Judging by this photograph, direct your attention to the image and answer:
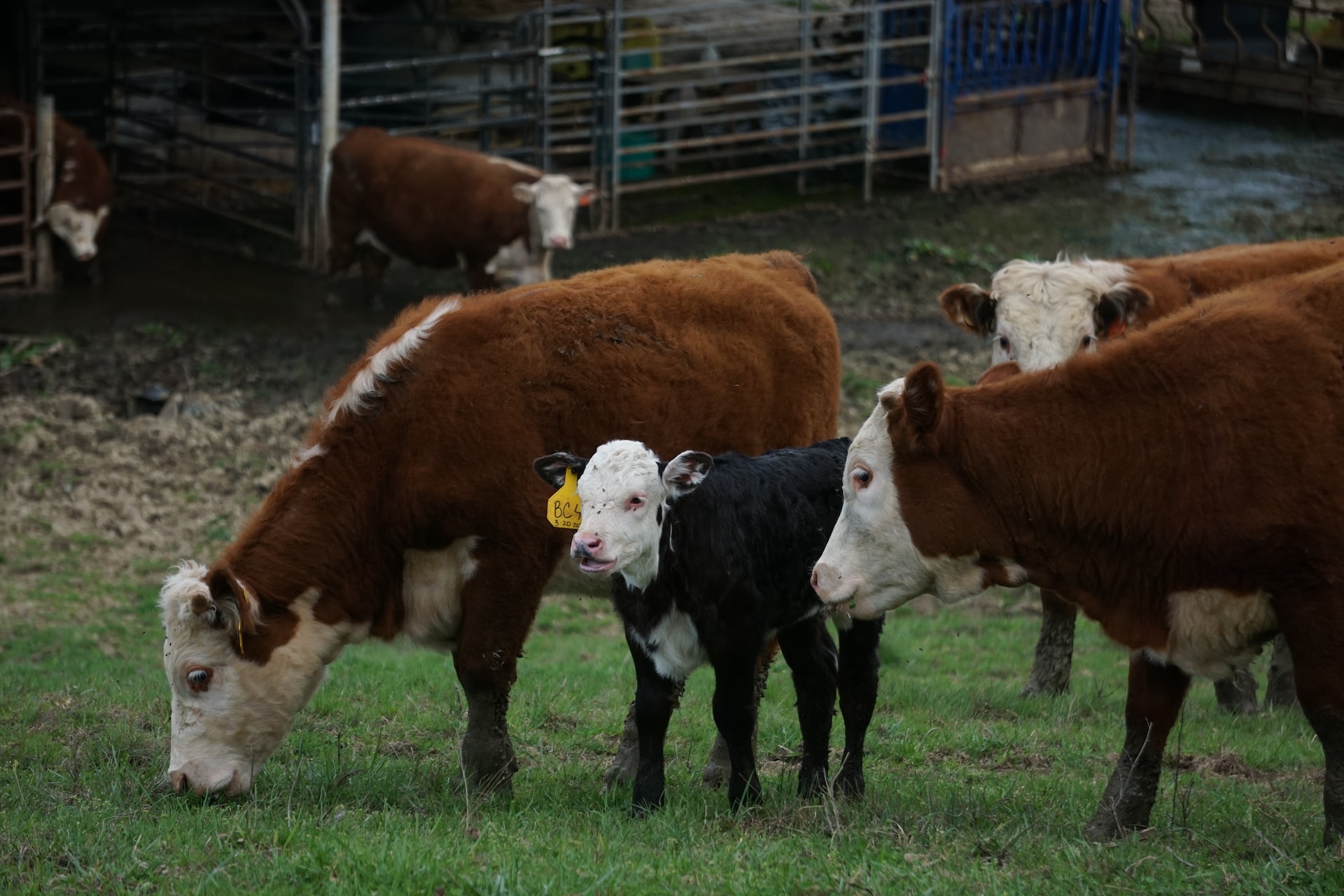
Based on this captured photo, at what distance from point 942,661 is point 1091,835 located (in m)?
4.27

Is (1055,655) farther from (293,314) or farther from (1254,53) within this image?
(1254,53)

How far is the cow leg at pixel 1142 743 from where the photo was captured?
5461 millimetres

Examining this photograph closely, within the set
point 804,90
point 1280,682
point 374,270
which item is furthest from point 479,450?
point 804,90

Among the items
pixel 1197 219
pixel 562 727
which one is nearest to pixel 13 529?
pixel 562 727

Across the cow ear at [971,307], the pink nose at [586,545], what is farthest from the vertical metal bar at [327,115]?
the pink nose at [586,545]

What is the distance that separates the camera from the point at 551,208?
51.6 feet

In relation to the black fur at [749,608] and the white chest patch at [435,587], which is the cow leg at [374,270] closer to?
the white chest patch at [435,587]

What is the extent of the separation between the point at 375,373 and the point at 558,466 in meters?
0.99

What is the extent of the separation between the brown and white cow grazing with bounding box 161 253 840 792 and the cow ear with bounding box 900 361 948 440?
1632mm

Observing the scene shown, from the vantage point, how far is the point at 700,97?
68.5ft

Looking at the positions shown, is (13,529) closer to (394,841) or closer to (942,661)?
(942,661)

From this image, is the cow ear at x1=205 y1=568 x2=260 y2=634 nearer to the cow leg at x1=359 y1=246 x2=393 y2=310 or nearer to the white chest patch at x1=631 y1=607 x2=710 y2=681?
the white chest patch at x1=631 y1=607 x2=710 y2=681

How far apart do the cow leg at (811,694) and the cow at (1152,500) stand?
0.69m

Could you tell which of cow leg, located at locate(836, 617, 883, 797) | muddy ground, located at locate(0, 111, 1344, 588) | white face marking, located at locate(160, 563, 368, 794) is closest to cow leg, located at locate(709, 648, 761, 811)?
cow leg, located at locate(836, 617, 883, 797)
